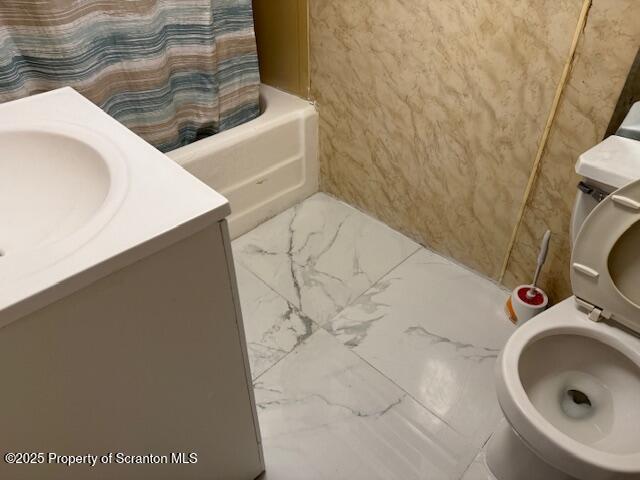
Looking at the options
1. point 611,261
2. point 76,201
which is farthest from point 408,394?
point 76,201

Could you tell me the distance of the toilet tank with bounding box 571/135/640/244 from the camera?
1.03 m

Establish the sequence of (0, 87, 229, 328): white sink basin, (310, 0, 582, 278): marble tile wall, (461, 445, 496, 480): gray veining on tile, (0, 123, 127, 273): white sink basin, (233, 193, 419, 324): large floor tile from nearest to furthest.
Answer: (0, 87, 229, 328): white sink basin, (0, 123, 127, 273): white sink basin, (461, 445, 496, 480): gray veining on tile, (310, 0, 582, 278): marble tile wall, (233, 193, 419, 324): large floor tile

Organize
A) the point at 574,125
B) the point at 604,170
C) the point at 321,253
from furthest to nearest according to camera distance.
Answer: the point at 321,253 → the point at 574,125 → the point at 604,170

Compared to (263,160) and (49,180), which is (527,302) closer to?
(263,160)

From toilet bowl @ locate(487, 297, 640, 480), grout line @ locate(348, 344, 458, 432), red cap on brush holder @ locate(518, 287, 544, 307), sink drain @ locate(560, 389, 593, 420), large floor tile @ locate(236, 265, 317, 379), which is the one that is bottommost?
grout line @ locate(348, 344, 458, 432)

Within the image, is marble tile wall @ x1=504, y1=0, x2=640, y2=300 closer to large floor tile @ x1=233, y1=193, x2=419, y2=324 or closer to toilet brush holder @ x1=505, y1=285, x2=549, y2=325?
toilet brush holder @ x1=505, y1=285, x2=549, y2=325

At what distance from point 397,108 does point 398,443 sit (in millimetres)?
1138

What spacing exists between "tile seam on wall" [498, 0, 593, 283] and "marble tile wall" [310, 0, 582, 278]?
0.02 meters

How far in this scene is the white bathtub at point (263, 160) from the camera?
1.75 metres

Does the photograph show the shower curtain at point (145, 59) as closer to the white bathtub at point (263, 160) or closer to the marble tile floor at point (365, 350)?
the white bathtub at point (263, 160)

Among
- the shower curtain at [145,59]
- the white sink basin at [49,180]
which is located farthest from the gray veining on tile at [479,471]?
the shower curtain at [145,59]

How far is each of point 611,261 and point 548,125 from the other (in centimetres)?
48

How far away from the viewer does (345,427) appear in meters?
1.35

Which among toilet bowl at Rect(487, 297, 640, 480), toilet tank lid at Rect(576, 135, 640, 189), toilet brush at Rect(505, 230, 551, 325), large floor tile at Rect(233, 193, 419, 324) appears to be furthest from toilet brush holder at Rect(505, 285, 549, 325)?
toilet tank lid at Rect(576, 135, 640, 189)
